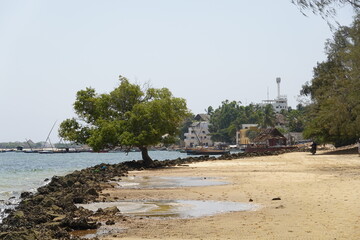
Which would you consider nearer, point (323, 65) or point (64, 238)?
point (64, 238)

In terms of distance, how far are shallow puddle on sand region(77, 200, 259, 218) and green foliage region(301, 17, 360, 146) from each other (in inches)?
398

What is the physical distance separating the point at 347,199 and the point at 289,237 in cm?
661

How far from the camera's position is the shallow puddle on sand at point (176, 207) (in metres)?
17.7

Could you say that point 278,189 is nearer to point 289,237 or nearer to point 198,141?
point 289,237

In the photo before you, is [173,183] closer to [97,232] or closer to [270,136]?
[97,232]

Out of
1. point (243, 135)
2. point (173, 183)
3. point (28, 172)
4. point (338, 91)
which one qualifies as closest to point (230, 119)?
point (243, 135)

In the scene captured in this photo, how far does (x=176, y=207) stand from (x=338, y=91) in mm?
34150

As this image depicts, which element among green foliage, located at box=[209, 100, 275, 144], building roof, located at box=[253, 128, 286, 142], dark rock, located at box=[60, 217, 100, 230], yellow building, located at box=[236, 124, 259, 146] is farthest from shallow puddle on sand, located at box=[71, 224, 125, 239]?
green foliage, located at box=[209, 100, 275, 144]

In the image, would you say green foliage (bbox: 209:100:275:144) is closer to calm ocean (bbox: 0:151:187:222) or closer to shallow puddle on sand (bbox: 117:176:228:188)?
calm ocean (bbox: 0:151:187:222)

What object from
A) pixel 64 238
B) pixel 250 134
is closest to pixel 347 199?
pixel 64 238

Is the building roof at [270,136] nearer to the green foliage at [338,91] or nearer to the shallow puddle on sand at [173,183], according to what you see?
the green foliage at [338,91]

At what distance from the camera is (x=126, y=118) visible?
50594mm

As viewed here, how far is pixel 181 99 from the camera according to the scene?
5159 cm

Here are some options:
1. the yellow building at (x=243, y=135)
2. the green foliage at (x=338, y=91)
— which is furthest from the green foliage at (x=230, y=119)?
the green foliage at (x=338, y=91)
